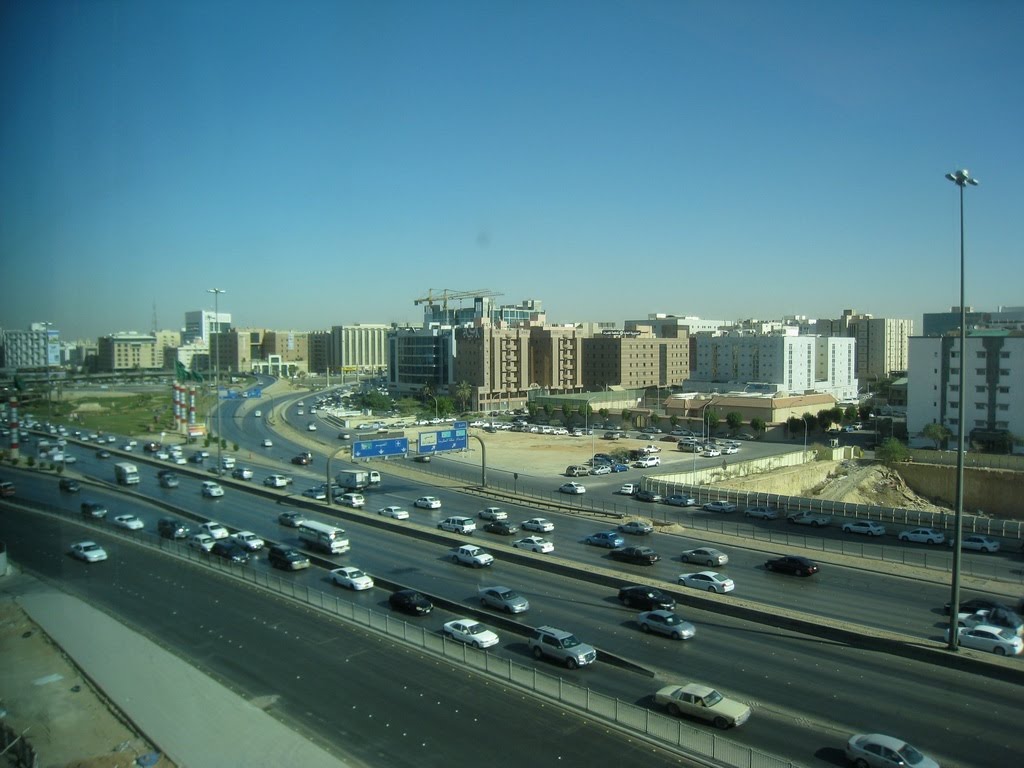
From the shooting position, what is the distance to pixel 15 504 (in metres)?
12.6

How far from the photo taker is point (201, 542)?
14945mm

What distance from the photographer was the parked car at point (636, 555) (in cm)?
1435

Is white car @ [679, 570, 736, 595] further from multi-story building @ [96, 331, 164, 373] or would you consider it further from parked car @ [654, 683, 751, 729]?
multi-story building @ [96, 331, 164, 373]

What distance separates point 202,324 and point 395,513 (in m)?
9.78

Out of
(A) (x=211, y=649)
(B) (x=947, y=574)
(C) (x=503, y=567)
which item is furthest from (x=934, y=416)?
(A) (x=211, y=649)

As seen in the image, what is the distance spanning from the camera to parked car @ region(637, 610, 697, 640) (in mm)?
9852

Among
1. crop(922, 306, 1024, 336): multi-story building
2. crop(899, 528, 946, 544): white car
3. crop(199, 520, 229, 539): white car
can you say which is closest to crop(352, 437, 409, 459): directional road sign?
crop(199, 520, 229, 539): white car

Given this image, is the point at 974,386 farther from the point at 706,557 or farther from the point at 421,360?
the point at 421,360

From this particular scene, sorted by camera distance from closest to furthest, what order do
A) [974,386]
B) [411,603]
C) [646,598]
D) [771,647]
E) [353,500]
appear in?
[771,647], [411,603], [646,598], [353,500], [974,386]

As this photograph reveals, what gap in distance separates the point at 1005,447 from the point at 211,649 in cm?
3335

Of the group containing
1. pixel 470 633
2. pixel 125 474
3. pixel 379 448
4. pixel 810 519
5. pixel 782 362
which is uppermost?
pixel 782 362

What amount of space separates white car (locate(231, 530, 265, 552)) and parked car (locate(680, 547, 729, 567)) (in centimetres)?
845

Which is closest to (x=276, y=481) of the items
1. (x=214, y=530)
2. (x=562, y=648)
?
(x=214, y=530)

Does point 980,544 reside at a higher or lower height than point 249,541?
lower
